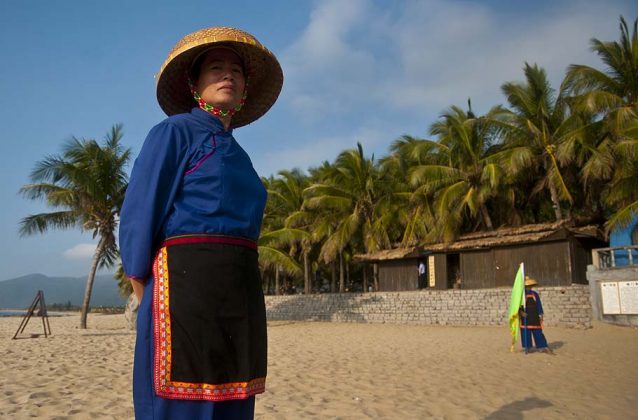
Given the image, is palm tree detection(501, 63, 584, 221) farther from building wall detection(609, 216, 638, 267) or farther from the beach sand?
the beach sand

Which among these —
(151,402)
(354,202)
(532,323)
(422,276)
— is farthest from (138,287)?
(354,202)

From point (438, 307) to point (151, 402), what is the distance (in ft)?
60.3

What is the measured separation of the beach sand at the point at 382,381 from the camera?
Answer: 15.7 ft

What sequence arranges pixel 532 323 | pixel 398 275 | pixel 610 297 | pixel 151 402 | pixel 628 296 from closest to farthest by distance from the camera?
pixel 151 402
pixel 532 323
pixel 628 296
pixel 610 297
pixel 398 275

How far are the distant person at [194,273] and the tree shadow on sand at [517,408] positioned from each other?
382 cm

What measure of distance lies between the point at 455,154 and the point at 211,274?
2206 centimetres

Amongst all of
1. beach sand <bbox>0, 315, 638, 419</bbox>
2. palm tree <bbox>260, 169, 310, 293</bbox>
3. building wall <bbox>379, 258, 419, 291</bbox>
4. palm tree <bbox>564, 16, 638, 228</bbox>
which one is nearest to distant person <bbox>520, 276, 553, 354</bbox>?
beach sand <bbox>0, 315, 638, 419</bbox>

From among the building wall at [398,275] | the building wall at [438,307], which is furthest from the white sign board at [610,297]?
the building wall at [398,275]

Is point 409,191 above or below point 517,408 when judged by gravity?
above

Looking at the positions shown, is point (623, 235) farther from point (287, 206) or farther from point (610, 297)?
point (287, 206)

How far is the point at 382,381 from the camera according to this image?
262 inches

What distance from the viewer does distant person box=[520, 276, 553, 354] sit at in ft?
32.9

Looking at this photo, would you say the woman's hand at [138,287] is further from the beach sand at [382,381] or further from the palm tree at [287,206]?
the palm tree at [287,206]

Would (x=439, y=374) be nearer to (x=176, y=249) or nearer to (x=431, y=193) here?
(x=176, y=249)
